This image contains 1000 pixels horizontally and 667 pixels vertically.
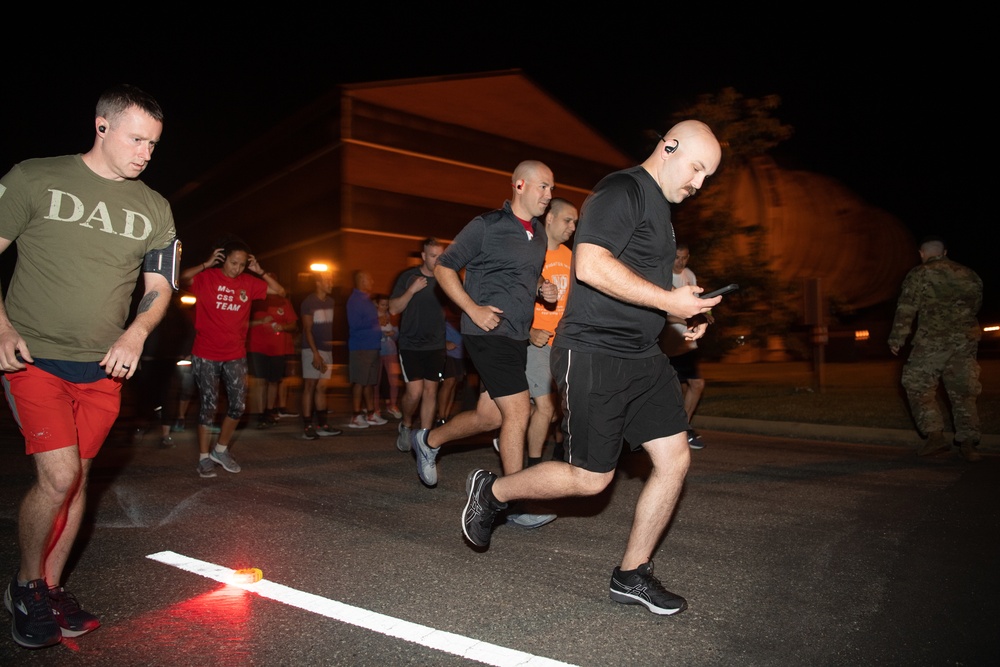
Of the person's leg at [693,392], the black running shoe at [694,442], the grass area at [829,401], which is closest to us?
the black running shoe at [694,442]

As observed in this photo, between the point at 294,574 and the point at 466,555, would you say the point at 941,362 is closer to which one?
the point at 466,555

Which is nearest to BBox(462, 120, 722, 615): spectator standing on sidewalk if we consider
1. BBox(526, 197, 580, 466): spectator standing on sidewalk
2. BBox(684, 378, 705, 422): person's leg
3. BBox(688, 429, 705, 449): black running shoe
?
BBox(526, 197, 580, 466): spectator standing on sidewalk

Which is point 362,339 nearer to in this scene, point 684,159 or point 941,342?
point 941,342

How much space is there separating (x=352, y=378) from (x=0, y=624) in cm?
730

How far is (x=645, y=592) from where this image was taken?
3301mm

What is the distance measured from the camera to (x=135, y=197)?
320 centimetres

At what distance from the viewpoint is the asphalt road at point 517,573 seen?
2.92 m

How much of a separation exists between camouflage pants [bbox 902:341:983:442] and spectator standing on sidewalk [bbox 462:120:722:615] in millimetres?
5308

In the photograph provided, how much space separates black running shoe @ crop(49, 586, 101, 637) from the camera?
3.00 meters

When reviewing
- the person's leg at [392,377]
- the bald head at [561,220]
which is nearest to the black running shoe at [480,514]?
the bald head at [561,220]

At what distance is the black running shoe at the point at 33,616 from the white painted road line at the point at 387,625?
0.82m

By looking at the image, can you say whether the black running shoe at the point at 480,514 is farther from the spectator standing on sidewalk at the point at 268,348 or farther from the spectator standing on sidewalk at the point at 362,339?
the spectator standing on sidewalk at the point at 268,348

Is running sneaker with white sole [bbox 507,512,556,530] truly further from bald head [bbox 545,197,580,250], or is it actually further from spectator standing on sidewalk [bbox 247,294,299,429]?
spectator standing on sidewalk [bbox 247,294,299,429]

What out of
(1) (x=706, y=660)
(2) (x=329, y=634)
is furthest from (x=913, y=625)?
(2) (x=329, y=634)
